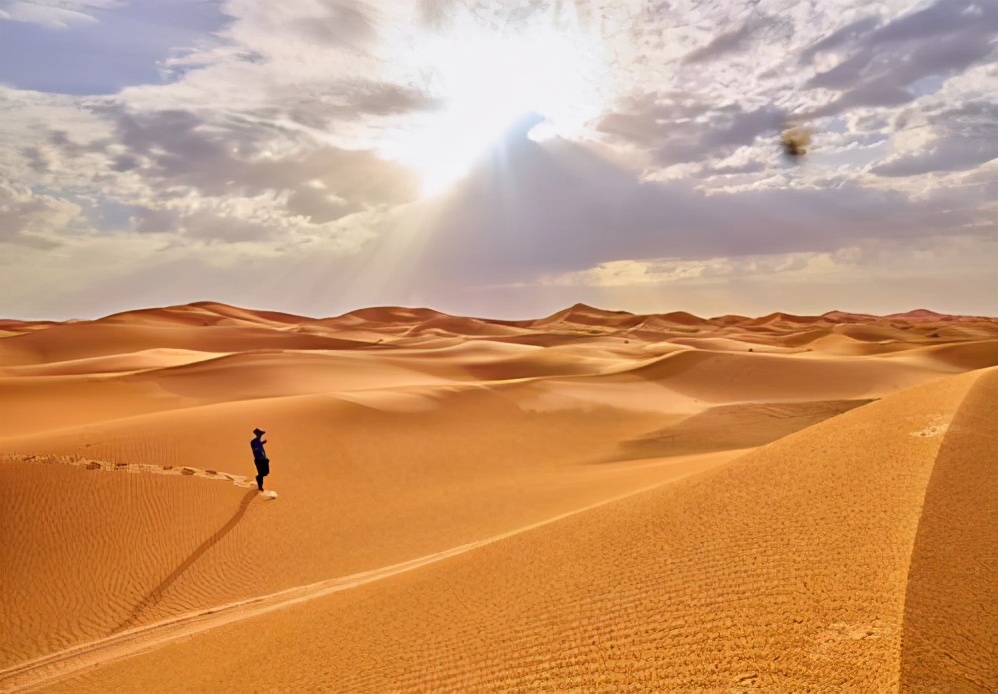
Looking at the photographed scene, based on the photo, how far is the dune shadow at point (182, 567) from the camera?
26.7 feet

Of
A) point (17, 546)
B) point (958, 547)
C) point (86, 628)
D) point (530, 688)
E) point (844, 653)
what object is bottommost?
point (86, 628)

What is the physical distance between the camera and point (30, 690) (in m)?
6.36

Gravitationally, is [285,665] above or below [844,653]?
below

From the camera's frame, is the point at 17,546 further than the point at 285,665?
Yes

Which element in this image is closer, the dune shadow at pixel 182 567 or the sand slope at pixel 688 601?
the sand slope at pixel 688 601

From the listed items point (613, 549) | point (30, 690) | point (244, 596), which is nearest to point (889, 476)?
point (613, 549)

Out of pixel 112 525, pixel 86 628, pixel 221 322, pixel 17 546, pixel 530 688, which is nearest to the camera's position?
pixel 530 688

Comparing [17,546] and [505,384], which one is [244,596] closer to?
[17,546]

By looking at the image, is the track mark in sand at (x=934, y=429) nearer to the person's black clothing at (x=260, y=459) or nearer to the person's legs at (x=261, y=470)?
the person's black clothing at (x=260, y=459)

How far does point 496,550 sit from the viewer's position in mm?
7113

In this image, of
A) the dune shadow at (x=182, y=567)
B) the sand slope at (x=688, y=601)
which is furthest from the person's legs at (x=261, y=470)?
the sand slope at (x=688, y=601)

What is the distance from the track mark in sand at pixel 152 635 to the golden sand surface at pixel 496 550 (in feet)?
0.15

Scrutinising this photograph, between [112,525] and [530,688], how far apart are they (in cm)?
931

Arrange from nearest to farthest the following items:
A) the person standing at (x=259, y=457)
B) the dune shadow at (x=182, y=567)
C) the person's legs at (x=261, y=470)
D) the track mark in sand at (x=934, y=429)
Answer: the track mark in sand at (x=934, y=429) < the dune shadow at (x=182, y=567) < the person standing at (x=259, y=457) < the person's legs at (x=261, y=470)
